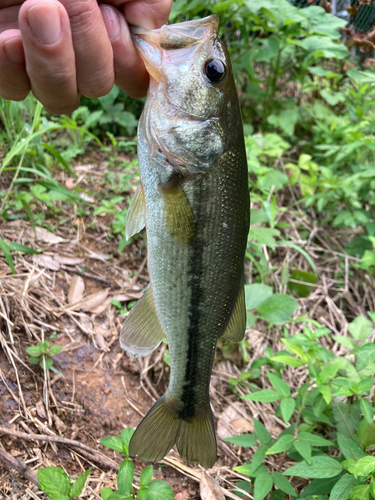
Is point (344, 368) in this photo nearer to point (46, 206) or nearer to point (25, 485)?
point (25, 485)

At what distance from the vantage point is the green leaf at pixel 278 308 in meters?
2.37

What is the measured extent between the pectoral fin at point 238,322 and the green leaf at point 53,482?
0.83 meters

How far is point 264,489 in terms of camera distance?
5.57ft

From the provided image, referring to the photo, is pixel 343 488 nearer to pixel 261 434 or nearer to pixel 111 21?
pixel 261 434

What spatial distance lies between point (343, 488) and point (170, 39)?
1911 mm

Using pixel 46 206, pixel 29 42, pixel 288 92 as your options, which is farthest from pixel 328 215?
pixel 29 42

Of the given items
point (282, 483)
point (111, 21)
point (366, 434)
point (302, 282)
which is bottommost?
point (302, 282)

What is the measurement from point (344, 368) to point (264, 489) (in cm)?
81

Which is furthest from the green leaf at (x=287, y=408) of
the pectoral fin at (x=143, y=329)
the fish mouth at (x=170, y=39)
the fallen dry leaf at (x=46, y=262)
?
the fallen dry leaf at (x=46, y=262)

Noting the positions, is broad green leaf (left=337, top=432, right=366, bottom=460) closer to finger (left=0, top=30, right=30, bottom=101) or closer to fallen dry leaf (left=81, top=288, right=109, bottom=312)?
fallen dry leaf (left=81, top=288, right=109, bottom=312)

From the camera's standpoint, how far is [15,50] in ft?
4.18

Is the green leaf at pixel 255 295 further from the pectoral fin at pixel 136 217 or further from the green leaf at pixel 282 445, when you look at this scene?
the pectoral fin at pixel 136 217

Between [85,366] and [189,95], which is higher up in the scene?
[189,95]

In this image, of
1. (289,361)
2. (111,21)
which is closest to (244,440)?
(289,361)
